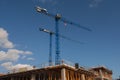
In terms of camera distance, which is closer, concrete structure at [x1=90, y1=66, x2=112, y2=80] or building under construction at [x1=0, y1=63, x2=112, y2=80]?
Result: building under construction at [x1=0, y1=63, x2=112, y2=80]

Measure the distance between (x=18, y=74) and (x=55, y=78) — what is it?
39.1 ft

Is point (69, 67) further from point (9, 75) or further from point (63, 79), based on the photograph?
point (9, 75)

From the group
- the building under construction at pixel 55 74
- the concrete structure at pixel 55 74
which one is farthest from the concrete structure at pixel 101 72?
the concrete structure at pixel 55 74

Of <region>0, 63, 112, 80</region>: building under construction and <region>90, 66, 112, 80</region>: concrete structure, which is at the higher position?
<region>90, 66, 112, 80</region>: concrete structure

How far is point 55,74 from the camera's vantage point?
48.6 metres

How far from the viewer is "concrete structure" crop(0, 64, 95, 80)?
157 feet

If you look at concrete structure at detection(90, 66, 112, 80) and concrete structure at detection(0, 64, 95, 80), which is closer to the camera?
concrete structure at detection(0, 64, 95, 80)

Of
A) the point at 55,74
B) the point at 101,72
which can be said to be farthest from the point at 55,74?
the point at 101,72

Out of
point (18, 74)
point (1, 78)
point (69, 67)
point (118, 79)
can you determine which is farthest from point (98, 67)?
point (1, 78)

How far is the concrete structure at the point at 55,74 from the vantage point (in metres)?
47.7

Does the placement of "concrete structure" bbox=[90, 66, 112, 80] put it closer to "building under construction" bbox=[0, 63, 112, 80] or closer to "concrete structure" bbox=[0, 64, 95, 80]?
"building under construction" bbox=[0, 63, 112, 80]

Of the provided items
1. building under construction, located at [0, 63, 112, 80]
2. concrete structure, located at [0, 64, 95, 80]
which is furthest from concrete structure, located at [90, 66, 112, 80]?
concrete structure, located at [0, 64, 95, 80]

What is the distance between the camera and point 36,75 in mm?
51812

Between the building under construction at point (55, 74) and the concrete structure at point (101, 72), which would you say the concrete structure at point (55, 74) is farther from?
the concrete structure at point (101, 72)
